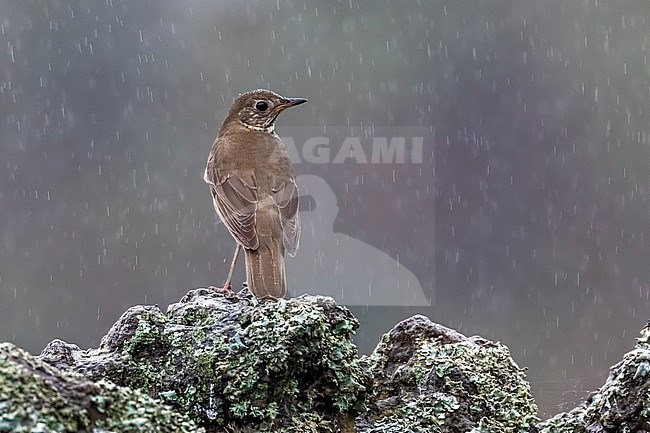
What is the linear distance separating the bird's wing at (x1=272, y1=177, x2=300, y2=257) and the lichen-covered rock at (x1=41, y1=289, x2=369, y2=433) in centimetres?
158

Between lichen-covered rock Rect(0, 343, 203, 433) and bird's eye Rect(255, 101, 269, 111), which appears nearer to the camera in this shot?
lichen-covered rock Rect(0, 343, 203, 433)

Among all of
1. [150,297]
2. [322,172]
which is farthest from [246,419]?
[322,172]

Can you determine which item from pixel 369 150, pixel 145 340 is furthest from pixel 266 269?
pixel 369 150

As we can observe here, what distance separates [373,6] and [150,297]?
5929 mm

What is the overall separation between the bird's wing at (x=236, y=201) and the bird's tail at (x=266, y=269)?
2.1 inches

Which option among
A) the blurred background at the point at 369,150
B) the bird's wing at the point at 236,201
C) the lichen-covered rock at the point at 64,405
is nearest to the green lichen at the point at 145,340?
the lichen-covered rock at the point at 64,405

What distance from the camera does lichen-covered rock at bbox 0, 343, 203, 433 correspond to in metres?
1.62

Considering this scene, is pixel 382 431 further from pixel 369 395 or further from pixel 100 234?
pixel 100 234

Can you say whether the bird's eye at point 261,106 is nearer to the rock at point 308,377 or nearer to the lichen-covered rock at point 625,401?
the rock at point 308,377

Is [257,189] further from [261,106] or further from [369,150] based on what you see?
[369,150]

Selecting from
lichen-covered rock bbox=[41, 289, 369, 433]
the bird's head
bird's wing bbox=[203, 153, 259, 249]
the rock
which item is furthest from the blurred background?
lichen-covered rock bbox=[41, 289, 369, 433]

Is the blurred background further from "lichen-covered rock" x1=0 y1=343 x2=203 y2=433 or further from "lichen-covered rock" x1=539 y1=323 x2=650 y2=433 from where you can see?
"lichen-covered rock" x1=0 y1=343 x2=203 y2=433

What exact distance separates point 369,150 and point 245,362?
9206 millimetres

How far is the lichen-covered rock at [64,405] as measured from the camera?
1.62m
